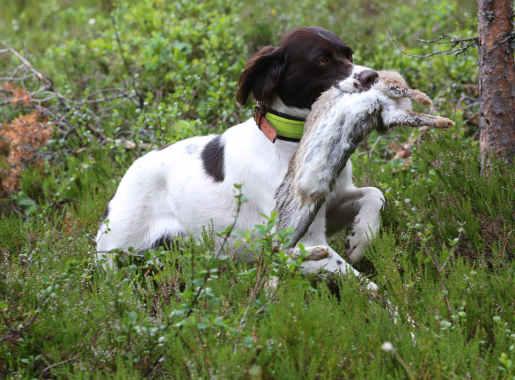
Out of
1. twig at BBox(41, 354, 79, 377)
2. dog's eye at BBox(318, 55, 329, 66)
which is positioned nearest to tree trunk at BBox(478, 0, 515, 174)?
dog's eye at BBox(318, 55, 329, 66)

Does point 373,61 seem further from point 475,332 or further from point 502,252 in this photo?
point 475,332

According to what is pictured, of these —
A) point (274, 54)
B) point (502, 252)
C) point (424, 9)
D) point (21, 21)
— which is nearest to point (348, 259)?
point (502, 252)

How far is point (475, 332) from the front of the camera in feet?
9.27

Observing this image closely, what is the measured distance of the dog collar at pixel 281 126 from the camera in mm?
3678

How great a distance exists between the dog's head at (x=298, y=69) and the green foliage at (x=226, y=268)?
0.72m

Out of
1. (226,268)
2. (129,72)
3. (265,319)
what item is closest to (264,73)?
(226,268)

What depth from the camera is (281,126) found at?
12.1 feet

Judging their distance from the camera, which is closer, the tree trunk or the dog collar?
the dog collar

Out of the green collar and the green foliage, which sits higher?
the green collar

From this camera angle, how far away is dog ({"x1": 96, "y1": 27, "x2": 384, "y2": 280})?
365 cm

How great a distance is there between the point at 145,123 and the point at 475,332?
11.1 ft

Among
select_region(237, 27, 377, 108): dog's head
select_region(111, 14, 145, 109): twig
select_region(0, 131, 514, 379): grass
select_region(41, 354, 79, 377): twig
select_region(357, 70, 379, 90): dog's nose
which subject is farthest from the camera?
Result: select_region(111, 14, 145, 109): twig

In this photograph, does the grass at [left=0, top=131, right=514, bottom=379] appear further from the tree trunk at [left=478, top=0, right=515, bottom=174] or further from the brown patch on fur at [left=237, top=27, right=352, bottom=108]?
the brown patch on fur at [left=237, top=27, right=352, bottom=108]

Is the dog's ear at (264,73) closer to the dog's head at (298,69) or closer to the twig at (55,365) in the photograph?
the dog's head at (298,69)
